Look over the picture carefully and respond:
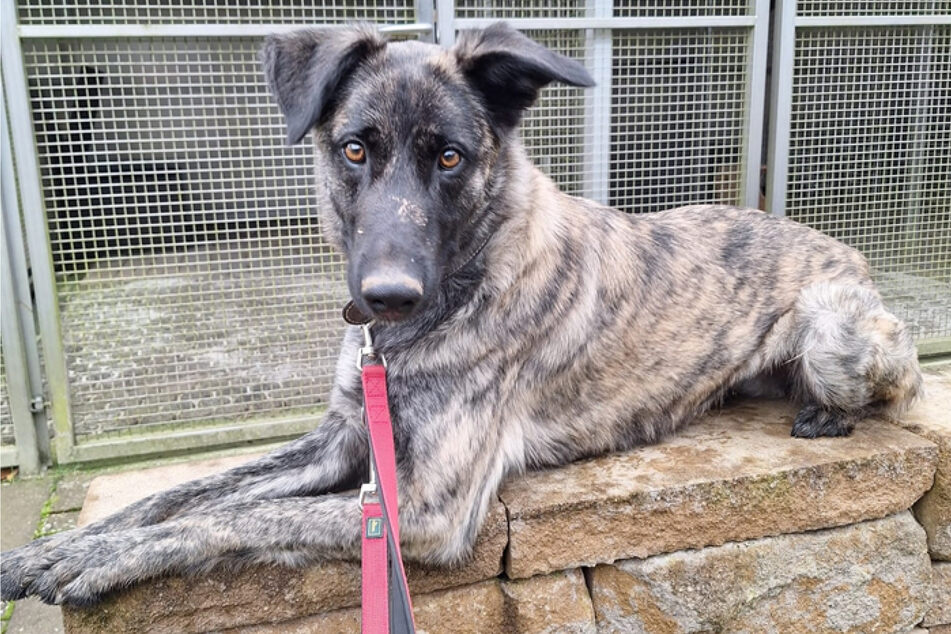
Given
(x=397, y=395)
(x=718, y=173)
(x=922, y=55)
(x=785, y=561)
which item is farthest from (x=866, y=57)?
(x=397, y=395)

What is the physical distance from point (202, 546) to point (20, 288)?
216cm

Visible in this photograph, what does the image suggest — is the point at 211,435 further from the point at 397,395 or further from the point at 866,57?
the point at 866,57

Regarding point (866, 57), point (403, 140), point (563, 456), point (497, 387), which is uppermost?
point (866, 57)

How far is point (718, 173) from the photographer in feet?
14.0

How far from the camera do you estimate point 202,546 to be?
2.10 metres

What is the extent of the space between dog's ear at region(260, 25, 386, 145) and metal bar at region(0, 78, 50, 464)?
187 cm

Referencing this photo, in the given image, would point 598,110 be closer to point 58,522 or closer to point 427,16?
point 427,16

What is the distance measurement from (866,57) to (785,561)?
285 centimetres

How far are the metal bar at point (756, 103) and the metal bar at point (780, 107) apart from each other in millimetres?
54

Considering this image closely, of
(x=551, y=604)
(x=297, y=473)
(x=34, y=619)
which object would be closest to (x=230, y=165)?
(x=297, y=473)

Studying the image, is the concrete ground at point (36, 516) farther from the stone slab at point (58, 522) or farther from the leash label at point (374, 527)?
the leash label at point (374, 527)

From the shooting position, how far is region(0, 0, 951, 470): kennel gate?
11.6 ft

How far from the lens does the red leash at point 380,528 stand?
1.69 m

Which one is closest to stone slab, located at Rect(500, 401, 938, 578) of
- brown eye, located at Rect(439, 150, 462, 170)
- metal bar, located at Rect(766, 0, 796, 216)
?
brown eye, located at Rect(439, 150, 462, 170)
